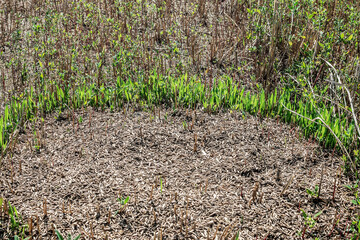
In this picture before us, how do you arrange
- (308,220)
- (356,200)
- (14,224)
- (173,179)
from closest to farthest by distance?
1. (14,224)
2. (308,220)
3. (356,200)
4. (173,179)

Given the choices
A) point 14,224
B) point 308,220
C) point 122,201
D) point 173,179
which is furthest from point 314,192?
point 14,224

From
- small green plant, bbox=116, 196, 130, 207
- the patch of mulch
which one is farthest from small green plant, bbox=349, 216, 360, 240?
small green plant, bbox=116, 196, 130, 207

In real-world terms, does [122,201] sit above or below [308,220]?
above

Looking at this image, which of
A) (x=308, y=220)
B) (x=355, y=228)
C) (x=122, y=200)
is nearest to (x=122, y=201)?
(x=122, y=200)

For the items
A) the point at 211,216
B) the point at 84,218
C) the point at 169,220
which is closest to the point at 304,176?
the point at 211,216

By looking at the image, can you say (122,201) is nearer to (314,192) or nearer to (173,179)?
(173,179)

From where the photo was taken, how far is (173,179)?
2617mm

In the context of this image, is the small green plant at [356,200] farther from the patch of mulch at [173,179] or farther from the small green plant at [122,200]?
the small green plant at [122,200]

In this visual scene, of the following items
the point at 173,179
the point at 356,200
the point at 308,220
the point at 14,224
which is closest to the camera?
the point at 14,224

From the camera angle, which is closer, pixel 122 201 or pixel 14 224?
pixel 14 224

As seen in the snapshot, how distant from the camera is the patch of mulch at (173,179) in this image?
2287 millimetres

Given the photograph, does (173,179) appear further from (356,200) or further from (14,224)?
(356,200)

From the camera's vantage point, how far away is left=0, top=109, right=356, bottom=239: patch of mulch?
2.29 meters

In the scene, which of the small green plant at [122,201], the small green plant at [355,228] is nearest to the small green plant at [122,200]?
the small green plant at [122,201]
